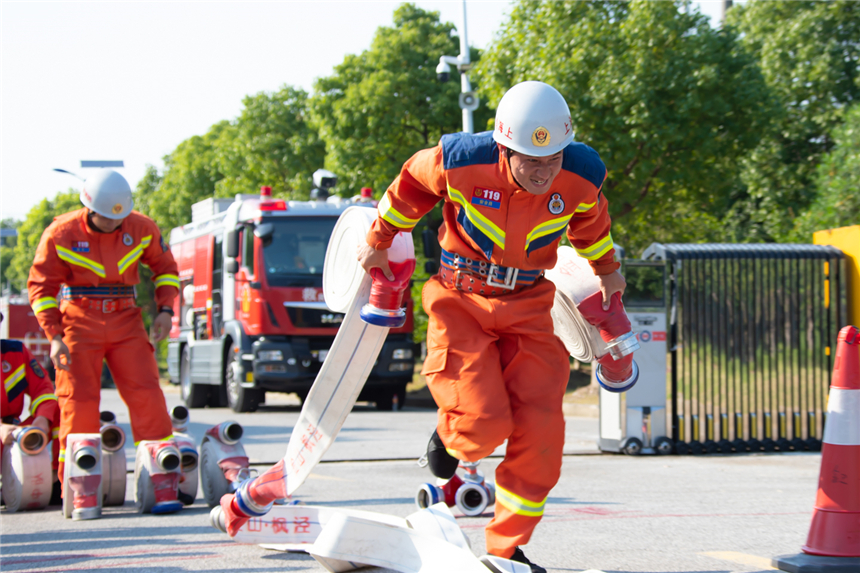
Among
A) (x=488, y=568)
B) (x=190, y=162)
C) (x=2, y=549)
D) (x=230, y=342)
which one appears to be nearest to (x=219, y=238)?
(x=230, y=342)

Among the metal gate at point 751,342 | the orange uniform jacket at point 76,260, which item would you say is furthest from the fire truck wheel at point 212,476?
the metal gate at point 751,342

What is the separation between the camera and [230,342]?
15.6m

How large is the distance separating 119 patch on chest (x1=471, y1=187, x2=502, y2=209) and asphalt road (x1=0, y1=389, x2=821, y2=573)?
63.8 inches

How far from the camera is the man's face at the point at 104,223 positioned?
19.9ft

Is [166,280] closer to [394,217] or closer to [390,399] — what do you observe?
[394,217]

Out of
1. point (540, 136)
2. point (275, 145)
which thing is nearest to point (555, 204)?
Answer: point (540, 136)

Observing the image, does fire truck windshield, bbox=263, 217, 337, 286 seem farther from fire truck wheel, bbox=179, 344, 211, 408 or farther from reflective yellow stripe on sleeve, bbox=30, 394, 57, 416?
reflective yellow stripe on sleeve, bbox=30, 394, 57, 416

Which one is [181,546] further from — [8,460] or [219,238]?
[219,238]

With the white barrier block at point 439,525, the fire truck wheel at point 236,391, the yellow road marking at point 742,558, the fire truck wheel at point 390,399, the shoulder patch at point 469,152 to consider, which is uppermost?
the shoulder patch at point 469,152

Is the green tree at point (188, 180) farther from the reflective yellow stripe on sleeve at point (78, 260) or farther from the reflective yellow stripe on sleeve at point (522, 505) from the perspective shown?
the reflective yellow stripe on sleeve at point (522, 505)

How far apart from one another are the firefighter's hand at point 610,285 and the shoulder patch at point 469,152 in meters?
0.80

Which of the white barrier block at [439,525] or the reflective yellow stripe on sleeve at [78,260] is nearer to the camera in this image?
the white barrier block at [439,525]

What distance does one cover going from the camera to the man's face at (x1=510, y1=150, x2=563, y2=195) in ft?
11.8

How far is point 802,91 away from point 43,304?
2364cm
